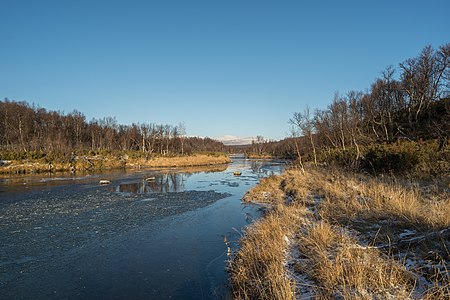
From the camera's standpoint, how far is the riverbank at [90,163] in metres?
30.2

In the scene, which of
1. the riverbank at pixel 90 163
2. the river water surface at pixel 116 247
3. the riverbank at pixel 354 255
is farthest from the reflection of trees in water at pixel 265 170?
the riverbank at pixel 354 255

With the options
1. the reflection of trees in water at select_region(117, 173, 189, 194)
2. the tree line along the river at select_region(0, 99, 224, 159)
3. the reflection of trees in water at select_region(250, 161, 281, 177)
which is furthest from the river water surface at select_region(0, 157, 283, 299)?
the tree line along the river at select_region(0, 99, 224, 159)

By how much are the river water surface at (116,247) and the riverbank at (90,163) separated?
19.5m

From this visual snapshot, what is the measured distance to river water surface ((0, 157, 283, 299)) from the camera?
5.17 m

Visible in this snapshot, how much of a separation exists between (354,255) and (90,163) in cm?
3820

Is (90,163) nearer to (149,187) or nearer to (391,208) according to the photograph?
(149,187)

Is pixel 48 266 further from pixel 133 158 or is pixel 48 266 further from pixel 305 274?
pixel 133 158

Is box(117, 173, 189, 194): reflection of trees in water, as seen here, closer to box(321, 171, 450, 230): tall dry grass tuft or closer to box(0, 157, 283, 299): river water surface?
box(0, 157, 283, 299): river water surface

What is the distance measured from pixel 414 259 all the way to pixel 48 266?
23.9 feet

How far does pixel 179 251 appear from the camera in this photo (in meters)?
7.14

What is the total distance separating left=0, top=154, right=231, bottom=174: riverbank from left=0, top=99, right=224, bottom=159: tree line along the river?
133 inches

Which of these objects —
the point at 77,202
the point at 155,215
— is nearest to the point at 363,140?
the point at 155,215

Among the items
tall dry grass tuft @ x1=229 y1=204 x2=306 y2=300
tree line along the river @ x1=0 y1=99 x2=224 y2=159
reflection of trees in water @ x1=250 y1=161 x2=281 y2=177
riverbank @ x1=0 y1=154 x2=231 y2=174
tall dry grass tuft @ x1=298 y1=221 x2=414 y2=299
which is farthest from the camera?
tree line along the river @ x1=0 y1=99 x2=224 y2=159

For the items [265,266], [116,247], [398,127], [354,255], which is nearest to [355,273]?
[354,255]
